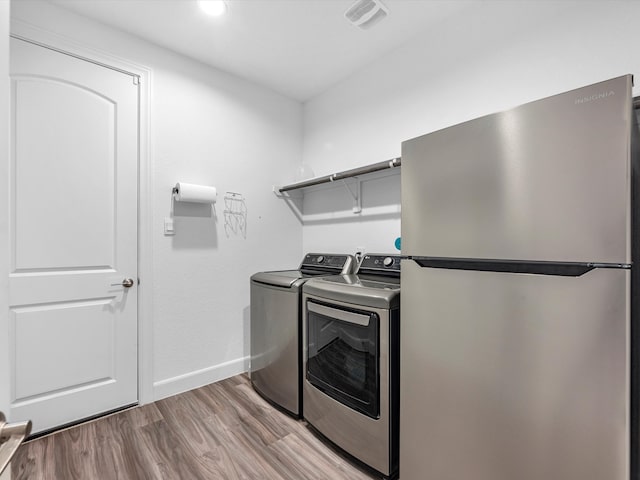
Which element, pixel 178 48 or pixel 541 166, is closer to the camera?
pixel 541 166

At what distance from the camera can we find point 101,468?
150 cm

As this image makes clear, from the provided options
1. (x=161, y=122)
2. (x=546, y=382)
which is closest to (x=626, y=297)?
(x=546, y=382)

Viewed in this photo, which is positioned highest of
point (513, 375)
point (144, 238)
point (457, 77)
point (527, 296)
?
point (457, 77)

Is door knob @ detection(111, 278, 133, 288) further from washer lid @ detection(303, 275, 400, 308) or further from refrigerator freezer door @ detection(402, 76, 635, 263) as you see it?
refrigerator freezer door @ detection(402, 76, 635, 263)

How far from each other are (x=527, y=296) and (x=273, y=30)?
2.21 metres

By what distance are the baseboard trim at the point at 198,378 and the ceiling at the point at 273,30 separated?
2518mm

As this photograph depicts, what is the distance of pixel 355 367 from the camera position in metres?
1.54

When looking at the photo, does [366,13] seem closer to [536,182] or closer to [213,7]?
[213,7]

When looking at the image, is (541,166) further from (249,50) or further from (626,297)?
(249,50)

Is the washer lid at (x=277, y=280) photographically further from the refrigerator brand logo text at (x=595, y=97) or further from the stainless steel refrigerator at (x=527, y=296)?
the refrigerator brand logo text at (x=595, y=97)

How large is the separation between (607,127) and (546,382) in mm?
811

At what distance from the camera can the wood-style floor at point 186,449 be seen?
4.84 ft

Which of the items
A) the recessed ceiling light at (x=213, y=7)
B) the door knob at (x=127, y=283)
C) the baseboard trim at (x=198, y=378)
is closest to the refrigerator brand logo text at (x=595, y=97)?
the recessed ceiling light at (x=213, y=7)

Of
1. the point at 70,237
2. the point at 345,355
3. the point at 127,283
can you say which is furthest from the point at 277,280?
the point at 70,237
